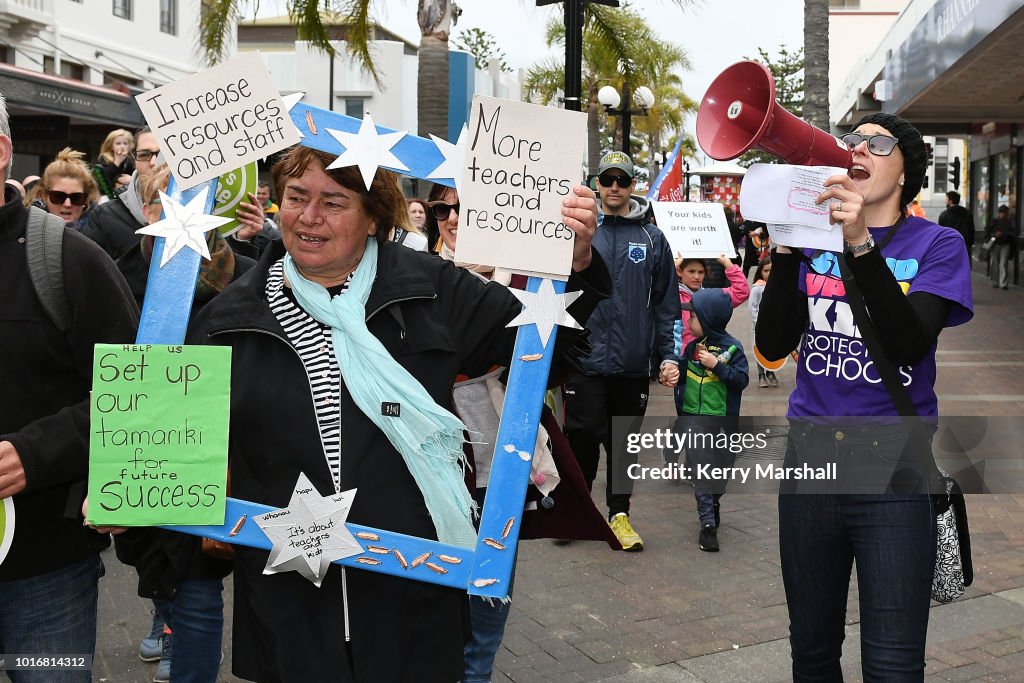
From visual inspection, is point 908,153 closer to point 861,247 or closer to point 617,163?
point 861,247

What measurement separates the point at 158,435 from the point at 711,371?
4.45 meters

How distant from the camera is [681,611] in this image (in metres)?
5.22

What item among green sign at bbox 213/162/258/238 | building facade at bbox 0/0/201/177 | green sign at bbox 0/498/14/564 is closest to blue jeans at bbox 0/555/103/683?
green sign at bbox 0/498/14/564

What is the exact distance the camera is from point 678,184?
12891mm

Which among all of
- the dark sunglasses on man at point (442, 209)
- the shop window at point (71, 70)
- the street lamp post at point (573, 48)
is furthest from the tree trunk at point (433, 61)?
the shop window at point (71, 70)

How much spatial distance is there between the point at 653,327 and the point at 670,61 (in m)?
41.4

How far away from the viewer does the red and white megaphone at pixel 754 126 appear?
9.36 ft

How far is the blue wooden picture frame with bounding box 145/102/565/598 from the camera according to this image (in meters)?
2.52

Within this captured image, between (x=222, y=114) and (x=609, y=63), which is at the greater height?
(x=609, y=63)

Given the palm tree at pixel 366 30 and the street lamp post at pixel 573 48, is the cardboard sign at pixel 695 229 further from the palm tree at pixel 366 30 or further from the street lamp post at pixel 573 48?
the palm tree at pixel 366 30

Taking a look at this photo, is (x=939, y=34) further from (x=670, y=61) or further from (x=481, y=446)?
(x=670, y=61)

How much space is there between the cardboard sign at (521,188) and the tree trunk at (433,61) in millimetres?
12436

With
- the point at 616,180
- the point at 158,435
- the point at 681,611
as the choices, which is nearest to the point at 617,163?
the point at 616,180

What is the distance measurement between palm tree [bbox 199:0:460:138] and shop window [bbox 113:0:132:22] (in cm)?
1299
